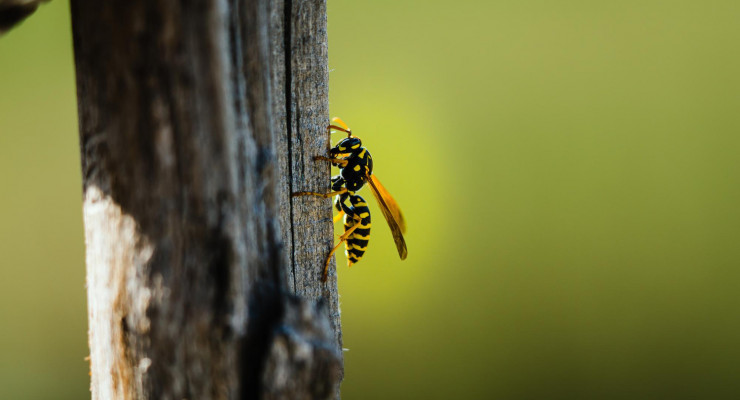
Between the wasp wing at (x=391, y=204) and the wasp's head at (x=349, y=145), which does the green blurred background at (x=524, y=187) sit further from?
the wasp's head at (x=349, y=145)

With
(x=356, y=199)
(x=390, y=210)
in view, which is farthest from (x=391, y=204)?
(x=356, y=199)

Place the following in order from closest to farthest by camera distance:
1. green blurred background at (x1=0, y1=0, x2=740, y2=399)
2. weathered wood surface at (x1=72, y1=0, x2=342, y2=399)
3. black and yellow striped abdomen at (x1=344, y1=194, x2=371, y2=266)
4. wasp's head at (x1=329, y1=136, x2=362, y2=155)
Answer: weathered wood surface at (x1=72, y1=0, x2=342, y2=399)
wasp's head at (x1=329, y1=136, x2=362, y2=155)
black and yellow striped abdomen at (x1=344, y1=194, x2=371, y2=266)
green blurred background at (x1=0, y1=0, x2=740, y2=399)

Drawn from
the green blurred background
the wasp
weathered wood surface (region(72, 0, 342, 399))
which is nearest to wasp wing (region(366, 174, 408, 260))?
the wasp

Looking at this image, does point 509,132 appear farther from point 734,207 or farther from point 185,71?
point 185,71

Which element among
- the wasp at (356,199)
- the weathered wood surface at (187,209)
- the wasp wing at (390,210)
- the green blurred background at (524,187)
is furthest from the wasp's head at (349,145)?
the green blurred background at (524,187)

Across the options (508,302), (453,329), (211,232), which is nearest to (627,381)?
(508,302)

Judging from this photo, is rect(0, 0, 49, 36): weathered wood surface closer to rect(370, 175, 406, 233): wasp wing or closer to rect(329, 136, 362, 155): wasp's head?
rect(329, 136, 362, 155): wasp's head
